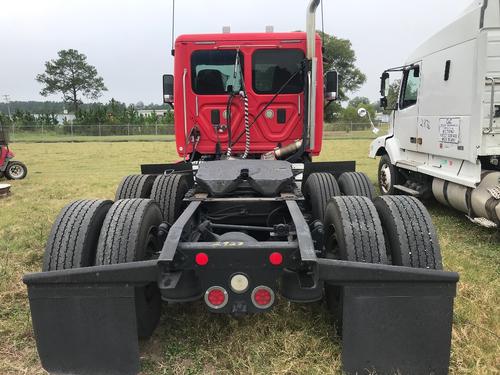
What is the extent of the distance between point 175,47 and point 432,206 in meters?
5.09

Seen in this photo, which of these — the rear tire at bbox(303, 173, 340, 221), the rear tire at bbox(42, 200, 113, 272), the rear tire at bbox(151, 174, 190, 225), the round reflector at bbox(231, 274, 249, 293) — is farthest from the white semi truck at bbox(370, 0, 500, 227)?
the rear tire at bbox(42, 200, 113, 272)

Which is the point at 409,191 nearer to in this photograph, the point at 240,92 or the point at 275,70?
the point at 275,70

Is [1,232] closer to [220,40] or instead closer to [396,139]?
[220,40]

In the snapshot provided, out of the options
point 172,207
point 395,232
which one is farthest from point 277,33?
point 395,232

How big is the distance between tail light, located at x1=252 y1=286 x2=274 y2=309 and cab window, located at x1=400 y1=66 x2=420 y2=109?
6.26 m

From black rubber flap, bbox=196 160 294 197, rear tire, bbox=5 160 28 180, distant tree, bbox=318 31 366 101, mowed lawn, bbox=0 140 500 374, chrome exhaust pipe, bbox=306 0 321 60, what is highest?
distant tree, bbox=318 31 366 101

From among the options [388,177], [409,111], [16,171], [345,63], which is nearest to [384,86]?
[409,111]

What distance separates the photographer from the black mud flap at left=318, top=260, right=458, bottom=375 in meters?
2.45

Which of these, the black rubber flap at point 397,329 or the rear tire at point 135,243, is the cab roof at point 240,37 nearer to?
the rear tire at point 135,243

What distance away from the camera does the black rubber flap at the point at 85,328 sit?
2561mm

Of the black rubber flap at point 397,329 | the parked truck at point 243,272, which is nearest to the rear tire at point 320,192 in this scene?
the parked truck at point 243,272

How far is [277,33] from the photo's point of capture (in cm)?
593

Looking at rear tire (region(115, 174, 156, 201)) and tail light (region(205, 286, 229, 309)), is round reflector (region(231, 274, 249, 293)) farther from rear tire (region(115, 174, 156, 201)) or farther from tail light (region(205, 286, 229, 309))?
rear tire (region(115, 174, 156, 201))

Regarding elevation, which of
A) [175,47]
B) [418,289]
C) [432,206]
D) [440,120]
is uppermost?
[175,47]
